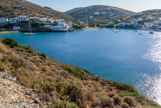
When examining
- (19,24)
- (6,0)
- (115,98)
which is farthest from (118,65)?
(6,0)

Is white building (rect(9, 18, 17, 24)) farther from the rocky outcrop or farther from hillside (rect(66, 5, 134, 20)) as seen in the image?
hillside (rect(66, 5, 134, 20))

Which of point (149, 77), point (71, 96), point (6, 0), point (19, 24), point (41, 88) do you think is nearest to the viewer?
point (41, 88)

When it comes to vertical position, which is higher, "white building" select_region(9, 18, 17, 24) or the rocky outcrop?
"white building" select_region(9, 18, 17, 24)

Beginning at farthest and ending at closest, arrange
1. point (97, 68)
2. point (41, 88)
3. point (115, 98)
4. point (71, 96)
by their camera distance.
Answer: point (97, 68)
point (115, 98)
point (71, 96)
point (41, 88)

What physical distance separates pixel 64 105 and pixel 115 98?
12.7 feet

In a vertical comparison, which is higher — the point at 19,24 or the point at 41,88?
the point at 19,24

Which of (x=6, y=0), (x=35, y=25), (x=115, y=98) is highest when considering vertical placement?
(x=6, y=0)

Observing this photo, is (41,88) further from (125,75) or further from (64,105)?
(125,75)

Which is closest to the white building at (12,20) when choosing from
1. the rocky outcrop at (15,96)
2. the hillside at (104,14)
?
the rocky outcrop at (15,96)

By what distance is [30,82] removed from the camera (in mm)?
5738

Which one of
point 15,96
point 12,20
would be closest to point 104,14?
point 12,20

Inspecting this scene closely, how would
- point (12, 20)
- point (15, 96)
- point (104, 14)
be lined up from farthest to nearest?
1. point (104, 14)
2. point (12, 20)
3. point (15, 96)

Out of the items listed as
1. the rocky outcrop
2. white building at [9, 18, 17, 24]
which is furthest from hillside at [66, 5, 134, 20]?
the rocky outcrop

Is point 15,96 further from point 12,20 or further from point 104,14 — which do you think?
point 104,14
